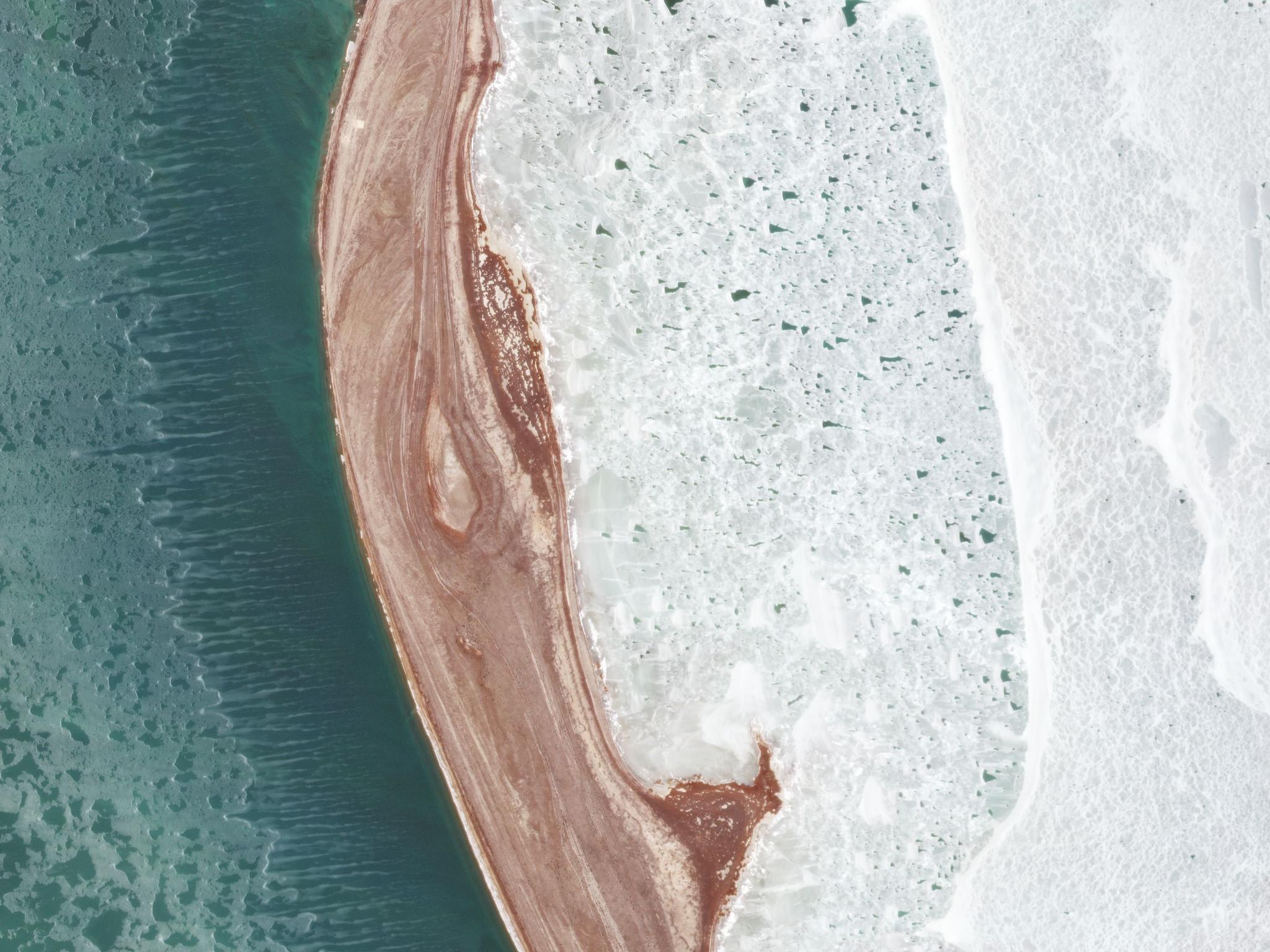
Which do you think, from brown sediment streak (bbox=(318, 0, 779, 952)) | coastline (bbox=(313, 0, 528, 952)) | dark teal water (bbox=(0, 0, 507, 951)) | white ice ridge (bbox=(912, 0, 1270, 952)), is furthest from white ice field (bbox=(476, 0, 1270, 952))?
dark teal water (bbox=(0, 0, 507, 951))

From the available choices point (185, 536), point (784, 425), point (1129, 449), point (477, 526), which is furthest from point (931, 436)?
point (185, 536)

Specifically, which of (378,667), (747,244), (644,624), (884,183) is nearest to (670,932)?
(644,624)

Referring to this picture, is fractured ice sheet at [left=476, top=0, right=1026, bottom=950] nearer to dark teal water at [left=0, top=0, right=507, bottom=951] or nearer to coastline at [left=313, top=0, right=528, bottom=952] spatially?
coastline at [left=313, top=0, right=528, bottom=952]

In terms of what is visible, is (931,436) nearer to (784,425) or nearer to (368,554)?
(784,425)

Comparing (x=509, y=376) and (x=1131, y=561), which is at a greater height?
(x=509, y=376)

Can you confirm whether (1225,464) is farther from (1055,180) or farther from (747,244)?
(747,244)
